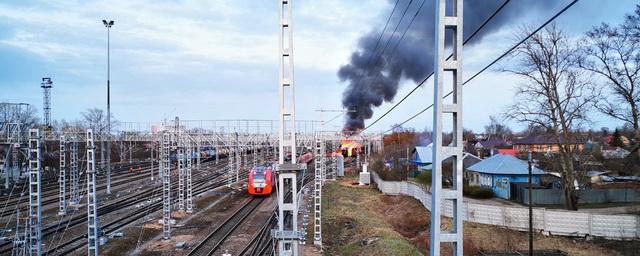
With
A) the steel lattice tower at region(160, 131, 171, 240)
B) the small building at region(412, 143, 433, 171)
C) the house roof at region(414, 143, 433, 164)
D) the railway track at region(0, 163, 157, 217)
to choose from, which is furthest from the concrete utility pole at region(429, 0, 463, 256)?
the house roof at region(414, 143, 433, 164)

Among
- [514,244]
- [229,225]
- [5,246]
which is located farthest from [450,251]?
[5,246]

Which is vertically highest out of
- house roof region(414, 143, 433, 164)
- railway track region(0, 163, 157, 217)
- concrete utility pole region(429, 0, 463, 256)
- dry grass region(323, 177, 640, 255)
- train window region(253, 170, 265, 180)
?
concrete utility pole region(429, 0, 463, 256)

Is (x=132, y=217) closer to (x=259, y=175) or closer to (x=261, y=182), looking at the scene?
(x=261, y=182)

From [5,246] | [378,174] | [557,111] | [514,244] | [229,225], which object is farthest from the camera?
[378,174]

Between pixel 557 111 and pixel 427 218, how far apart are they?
9370mm

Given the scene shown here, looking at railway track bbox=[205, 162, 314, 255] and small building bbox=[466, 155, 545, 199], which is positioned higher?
small building bbox=[466, 155, 545, 199]

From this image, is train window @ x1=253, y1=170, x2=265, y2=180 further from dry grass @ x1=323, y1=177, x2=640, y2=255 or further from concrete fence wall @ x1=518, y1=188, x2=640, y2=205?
concrete fence wall @ x1=518, y1=188, x2=640, y2=205

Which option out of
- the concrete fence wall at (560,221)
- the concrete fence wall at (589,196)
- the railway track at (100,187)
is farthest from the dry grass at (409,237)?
the railway track at (100,187)

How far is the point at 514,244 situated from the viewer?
76.1ft

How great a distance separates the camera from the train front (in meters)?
37.0

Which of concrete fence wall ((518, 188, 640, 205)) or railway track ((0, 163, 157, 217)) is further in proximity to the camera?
concrete fence wall ((518, 188, 640, 205))

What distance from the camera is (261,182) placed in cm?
3700

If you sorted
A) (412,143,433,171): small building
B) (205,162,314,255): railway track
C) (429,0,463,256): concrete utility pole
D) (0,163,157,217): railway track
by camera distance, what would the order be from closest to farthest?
(429,0,463,256): concrete utility pole
(205,162,314,255): railway track
(0,163,157,217): railway track
(412,143,433,171): small building

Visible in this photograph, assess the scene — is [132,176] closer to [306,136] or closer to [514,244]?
[306,136]
